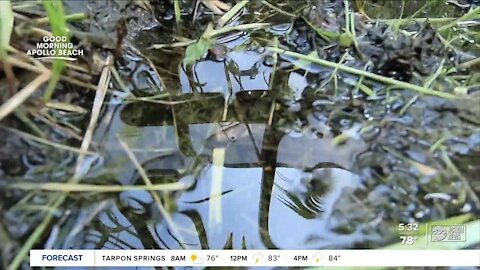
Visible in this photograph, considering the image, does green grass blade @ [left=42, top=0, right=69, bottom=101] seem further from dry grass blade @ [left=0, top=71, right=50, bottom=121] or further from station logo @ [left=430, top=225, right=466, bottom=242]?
station logo @ [left=430, top=225, right=466, bottom=242]

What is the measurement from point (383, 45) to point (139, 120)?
25 cm

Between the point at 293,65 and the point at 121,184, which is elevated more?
the point at 293,65

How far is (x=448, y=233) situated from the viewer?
23.2 inches

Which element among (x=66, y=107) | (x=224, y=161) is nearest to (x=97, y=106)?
(x=66, y=107)

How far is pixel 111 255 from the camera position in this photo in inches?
22.6

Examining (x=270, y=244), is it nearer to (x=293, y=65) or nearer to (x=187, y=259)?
(x=187, y=259)

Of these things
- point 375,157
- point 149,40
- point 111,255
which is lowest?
point 111,255

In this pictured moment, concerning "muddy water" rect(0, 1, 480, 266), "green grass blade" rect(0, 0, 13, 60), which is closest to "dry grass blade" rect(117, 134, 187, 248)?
"muddy water" rect(0, 1, 480, 266)

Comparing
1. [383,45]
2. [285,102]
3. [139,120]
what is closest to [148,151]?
[139,120]

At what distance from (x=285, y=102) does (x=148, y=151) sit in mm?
138

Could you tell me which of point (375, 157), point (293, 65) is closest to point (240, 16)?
point (293, 65)

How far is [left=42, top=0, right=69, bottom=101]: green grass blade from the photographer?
2.01 feet

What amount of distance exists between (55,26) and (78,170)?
0.46 feet

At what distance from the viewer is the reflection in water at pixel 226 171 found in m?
0.58
